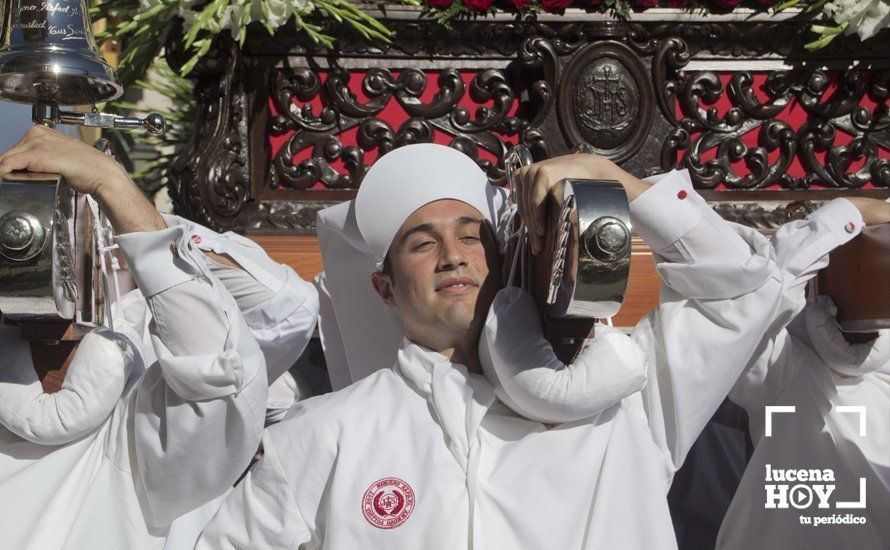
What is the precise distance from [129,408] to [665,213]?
1.34 meters

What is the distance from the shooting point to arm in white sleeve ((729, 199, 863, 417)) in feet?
9.75

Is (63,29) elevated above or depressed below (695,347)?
above

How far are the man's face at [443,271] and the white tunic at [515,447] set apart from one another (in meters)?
0.08

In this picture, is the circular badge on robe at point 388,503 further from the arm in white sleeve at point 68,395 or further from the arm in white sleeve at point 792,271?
Answer: the arm in white sleeve at point 792,271

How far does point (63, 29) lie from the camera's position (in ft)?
8.28

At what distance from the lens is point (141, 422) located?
2.44 m

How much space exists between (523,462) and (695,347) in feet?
1.65

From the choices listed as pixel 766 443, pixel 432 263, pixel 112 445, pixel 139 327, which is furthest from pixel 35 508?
pixel 766 443

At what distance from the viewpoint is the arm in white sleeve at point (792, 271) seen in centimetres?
297

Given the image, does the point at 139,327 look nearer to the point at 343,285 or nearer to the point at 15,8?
the point at 343,285

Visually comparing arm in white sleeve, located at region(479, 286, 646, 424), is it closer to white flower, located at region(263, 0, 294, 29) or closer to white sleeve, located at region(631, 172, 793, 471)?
white sleeve, located at region(631, 172, 793, 471)

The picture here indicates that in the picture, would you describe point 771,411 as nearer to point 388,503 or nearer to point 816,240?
point 816,240

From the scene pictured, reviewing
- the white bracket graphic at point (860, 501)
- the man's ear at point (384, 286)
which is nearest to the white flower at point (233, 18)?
the man's ear at point (384, 286)

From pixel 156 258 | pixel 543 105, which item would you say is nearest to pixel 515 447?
pixel 156 258
